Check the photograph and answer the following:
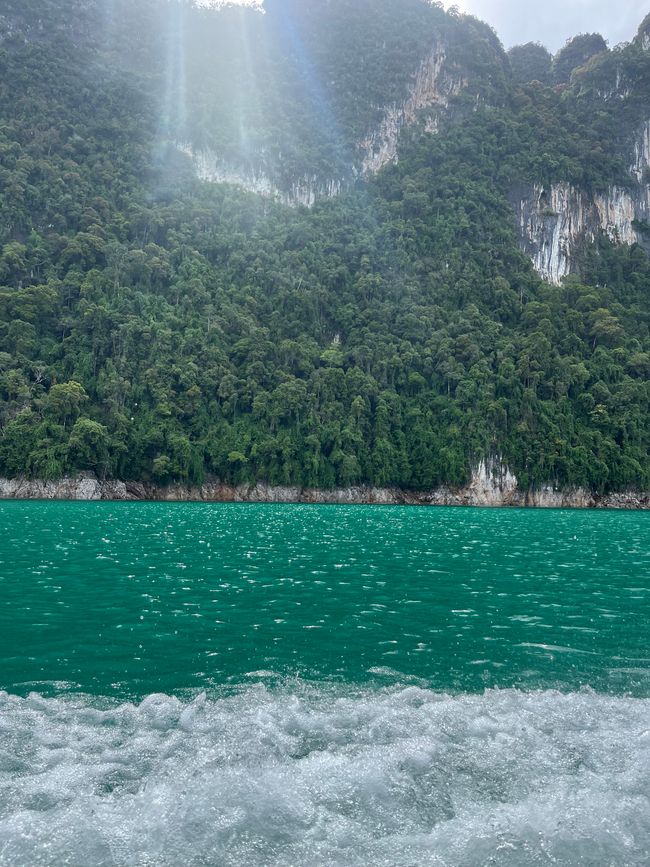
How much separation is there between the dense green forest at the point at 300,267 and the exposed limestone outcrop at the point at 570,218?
153 inches

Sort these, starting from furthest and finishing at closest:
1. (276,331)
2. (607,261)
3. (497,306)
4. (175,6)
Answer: (175,6), (607,261), (497,306), (276,331)

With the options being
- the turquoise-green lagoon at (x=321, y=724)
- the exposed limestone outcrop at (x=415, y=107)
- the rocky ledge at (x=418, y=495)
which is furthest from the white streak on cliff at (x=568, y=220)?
the turquoise-green lagoon at (x=321, y=724)

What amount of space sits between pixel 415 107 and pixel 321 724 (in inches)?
6968

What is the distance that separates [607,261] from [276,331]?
8049 centimetres

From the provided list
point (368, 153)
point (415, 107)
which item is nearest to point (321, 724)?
point (368, 153)

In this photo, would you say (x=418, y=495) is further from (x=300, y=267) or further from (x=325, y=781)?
(x=325, y=781)

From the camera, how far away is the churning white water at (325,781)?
4.30 meters

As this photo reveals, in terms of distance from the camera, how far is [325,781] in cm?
528

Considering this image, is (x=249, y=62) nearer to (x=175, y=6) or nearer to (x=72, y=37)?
(x=175, y=6)

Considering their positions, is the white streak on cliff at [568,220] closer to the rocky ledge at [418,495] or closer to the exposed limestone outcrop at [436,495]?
the rocky ledge at [418,495]

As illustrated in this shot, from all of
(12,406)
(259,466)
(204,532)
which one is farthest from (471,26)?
(204,532)

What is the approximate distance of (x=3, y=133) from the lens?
4656 inches

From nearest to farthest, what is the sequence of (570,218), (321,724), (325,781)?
(325,781) < (321,724) < (570,218)

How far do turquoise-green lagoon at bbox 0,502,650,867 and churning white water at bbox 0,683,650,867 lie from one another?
0.07ft
